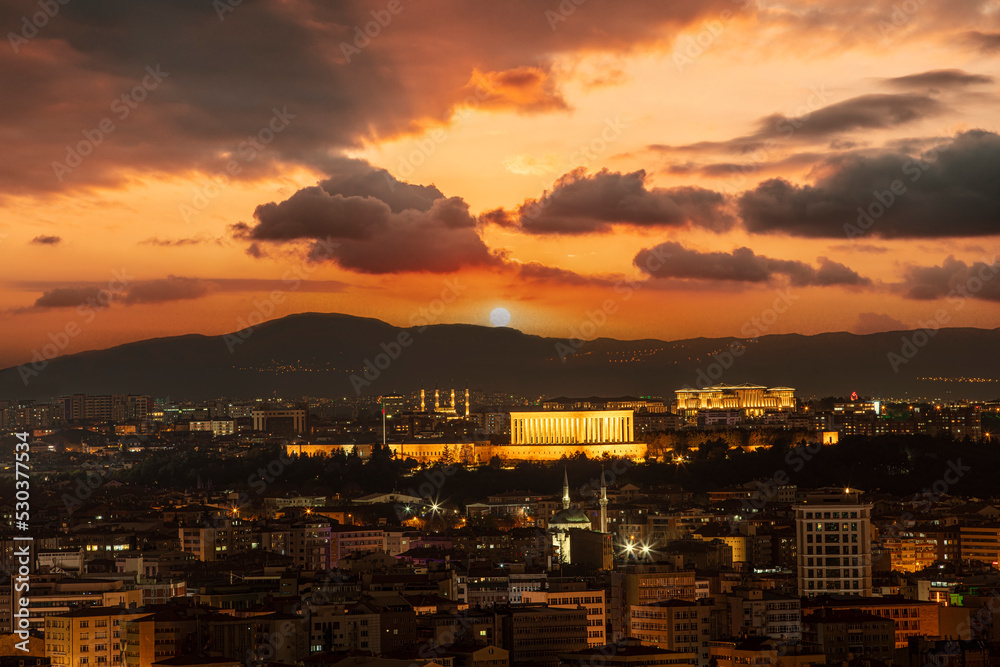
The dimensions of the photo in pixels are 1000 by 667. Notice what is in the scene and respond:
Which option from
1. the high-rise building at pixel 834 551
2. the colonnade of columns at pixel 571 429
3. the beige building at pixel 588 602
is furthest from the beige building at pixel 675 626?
the colonnade of columns at pixel 571 429

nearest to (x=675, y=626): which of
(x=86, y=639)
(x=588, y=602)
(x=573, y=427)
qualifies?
(x=588, y=602)

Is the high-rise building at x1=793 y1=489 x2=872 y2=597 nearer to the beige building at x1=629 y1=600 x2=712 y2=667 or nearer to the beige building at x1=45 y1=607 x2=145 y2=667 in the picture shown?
the beige building at x1=629 y1=600 x2=712 y2=667

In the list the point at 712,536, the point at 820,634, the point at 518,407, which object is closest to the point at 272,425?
the point at 518,407

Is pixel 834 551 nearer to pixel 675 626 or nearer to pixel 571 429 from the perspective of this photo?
pixel 675 626

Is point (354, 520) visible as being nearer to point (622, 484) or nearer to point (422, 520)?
point (422, 520)

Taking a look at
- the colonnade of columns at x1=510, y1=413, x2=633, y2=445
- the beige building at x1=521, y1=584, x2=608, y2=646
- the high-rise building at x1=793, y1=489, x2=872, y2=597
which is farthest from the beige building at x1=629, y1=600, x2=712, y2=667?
the colonnade of columns at x1=510, y1=413, x2=633, y2=445

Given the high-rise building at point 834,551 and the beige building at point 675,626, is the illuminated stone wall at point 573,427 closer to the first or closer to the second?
the high-rise building at point 834,551
